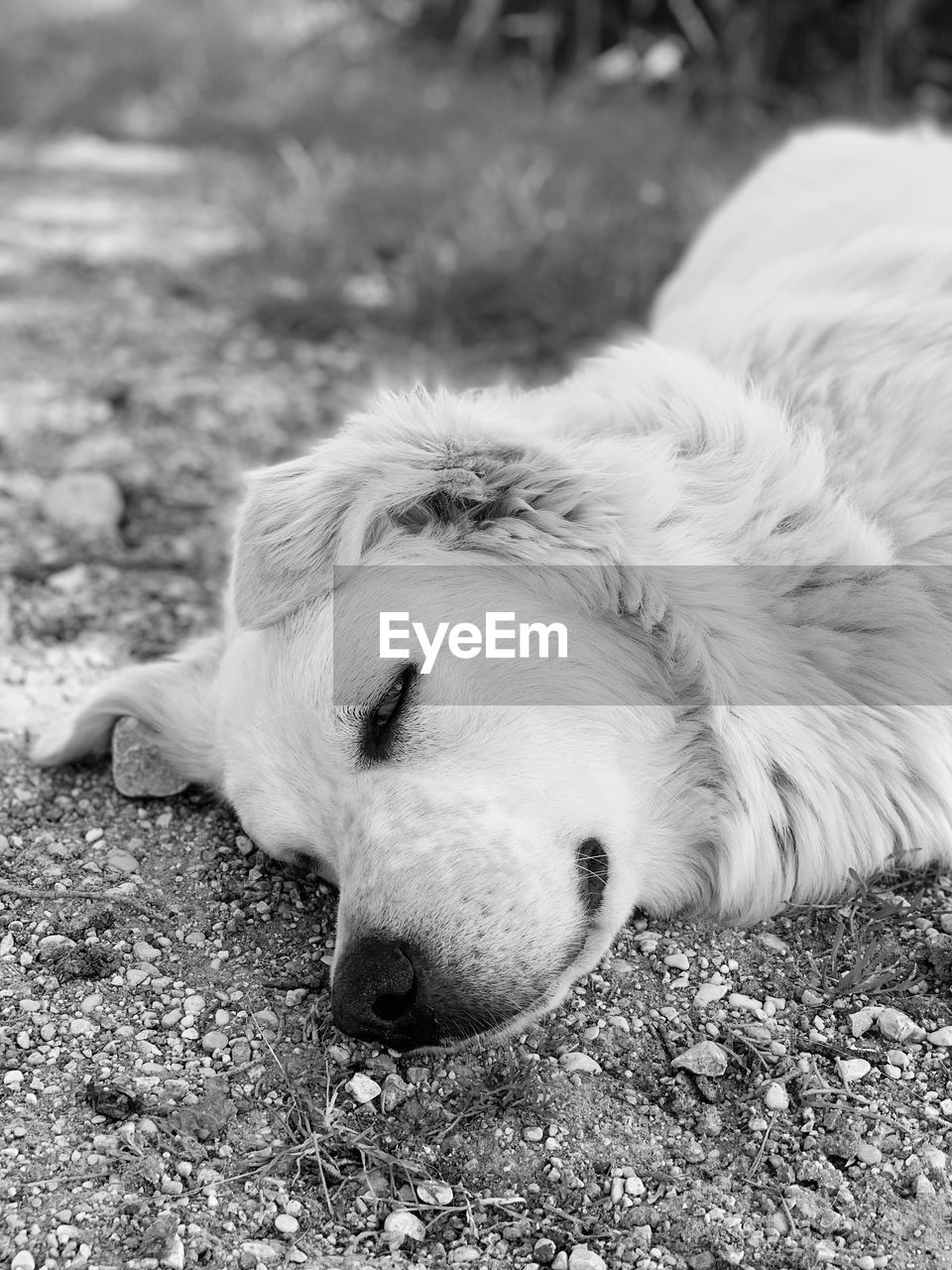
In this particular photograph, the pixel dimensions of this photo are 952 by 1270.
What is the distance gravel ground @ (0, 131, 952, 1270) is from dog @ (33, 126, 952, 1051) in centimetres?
13

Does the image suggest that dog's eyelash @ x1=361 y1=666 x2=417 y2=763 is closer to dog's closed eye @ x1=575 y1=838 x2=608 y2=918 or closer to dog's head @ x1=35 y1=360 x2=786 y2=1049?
dog's head @ x1=35 y1=360 x2=786 y2=1049

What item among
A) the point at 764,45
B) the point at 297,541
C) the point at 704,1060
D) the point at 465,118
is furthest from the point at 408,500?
the point at 764,45

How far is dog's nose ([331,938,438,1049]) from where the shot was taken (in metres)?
2.10

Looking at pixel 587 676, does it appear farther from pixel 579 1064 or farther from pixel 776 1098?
pixel 776 1098

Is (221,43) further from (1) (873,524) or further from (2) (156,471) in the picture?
(1) (873,524)

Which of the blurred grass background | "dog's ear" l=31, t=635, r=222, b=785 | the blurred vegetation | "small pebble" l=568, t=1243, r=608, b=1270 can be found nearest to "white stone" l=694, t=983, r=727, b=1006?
"small pebble" l=568, t=1243, r=608, b=1270

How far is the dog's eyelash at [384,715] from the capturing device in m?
2.31

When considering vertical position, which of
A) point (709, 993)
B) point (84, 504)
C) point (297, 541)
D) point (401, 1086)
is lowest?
point (84, 504)

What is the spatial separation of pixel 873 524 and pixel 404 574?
2.96 feet

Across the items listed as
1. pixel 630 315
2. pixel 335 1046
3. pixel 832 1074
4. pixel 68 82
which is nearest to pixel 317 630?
pixel 335 1046

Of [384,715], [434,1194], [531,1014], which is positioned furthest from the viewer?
[384,715]

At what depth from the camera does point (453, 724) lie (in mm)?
2271

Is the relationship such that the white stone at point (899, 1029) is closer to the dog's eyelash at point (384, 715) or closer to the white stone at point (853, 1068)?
the white stone at point (853, 1068)

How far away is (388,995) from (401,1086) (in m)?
0.20
